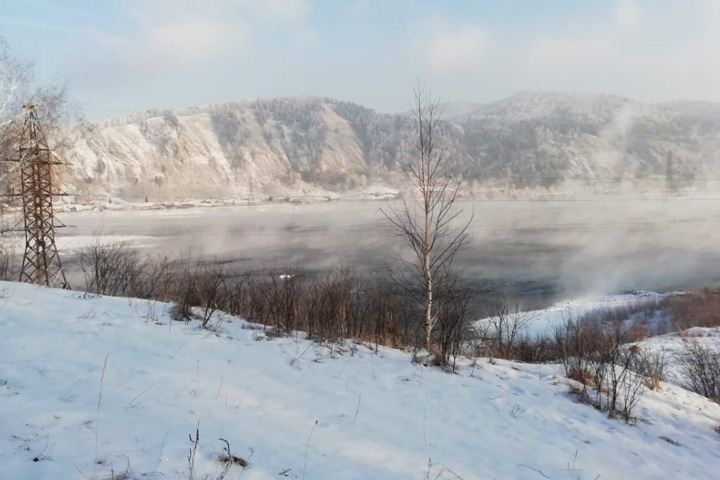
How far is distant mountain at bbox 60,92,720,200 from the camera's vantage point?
403ft

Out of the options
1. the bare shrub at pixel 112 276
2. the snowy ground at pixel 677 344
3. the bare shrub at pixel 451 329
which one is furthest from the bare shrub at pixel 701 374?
the bare shrub at pixel 112 276

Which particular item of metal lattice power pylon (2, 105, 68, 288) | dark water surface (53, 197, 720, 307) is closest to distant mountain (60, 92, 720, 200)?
dark water surface (53, 197, 720, 307)

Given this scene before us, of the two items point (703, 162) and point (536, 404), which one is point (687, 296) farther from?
point (703, 162)

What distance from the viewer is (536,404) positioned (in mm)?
6266

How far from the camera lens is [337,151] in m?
155

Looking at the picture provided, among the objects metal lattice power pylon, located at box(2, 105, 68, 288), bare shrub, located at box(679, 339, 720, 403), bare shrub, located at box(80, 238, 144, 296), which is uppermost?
metal lattice power pylon, located at box(2, 105, 68, 288)

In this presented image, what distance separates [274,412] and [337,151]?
154139mm

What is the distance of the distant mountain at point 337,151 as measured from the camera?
12281 centimetres

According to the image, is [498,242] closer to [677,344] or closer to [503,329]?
[503,329]

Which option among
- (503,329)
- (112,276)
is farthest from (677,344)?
(112,276)

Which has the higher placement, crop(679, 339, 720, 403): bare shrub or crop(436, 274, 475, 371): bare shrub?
crop(436, 274, 475, 371): bare shrub

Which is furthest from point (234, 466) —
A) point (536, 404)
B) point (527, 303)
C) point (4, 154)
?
point (527, 303)

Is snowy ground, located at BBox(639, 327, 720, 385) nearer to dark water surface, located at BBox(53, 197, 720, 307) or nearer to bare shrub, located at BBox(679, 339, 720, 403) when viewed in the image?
bare shrub, located at BBox(679, 339, 720, 403)

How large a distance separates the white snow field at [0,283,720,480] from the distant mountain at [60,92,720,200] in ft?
369
